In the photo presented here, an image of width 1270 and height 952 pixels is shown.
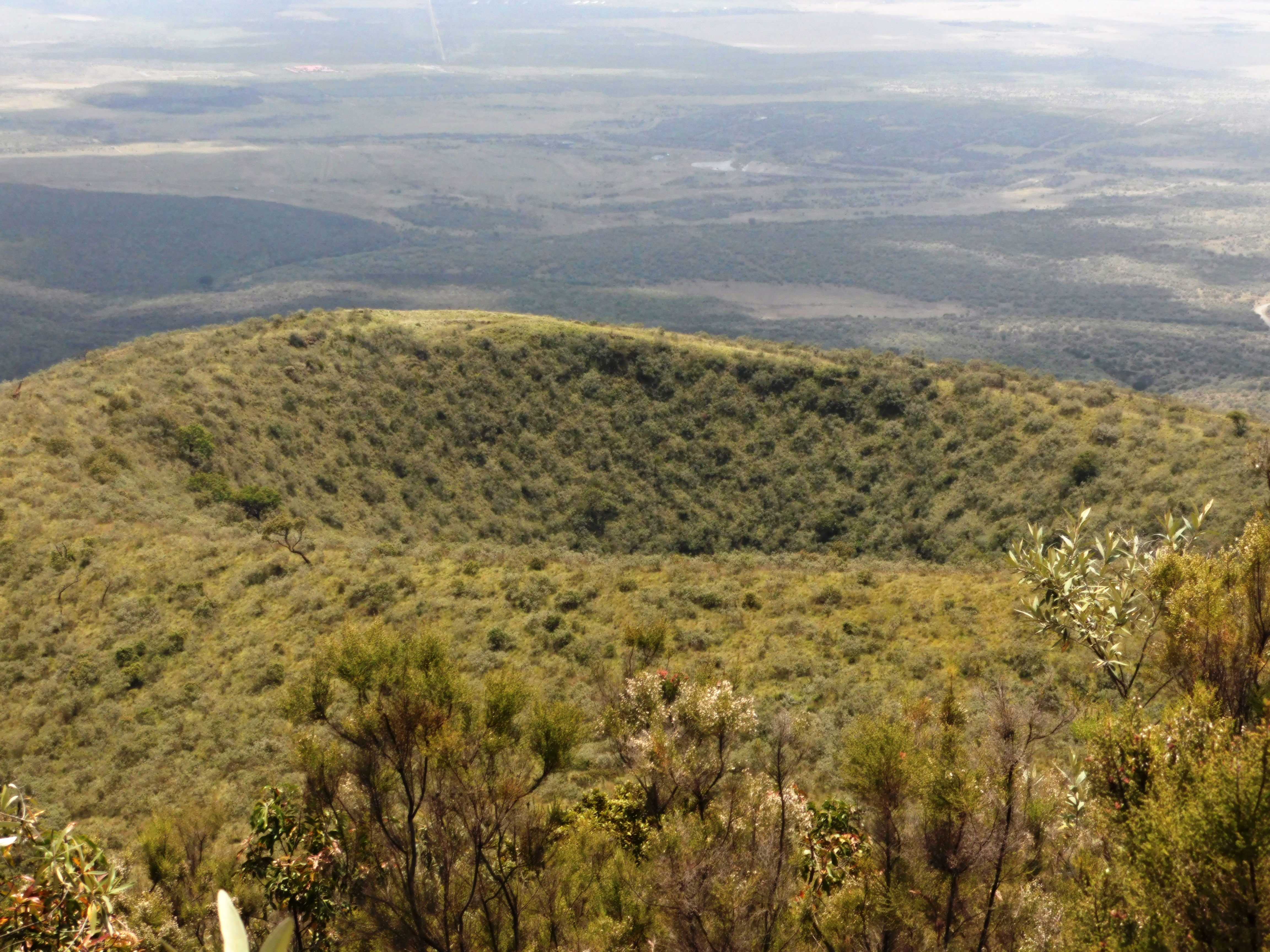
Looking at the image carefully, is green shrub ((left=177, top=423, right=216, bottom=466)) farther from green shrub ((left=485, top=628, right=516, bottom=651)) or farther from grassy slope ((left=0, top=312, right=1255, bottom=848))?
green shrub ((left=485, top=628, right=516, bottom=651))

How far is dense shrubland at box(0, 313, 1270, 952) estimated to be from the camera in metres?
9.38

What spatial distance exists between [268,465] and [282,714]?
22.4 m

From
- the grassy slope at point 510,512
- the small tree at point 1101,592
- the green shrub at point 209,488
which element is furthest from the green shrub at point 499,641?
the green shrub at point 209,488

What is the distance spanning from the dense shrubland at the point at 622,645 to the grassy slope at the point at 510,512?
0.58 ft

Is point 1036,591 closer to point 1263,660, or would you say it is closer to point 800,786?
point 1263,660

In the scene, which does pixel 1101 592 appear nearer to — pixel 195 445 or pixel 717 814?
pixel 717 814

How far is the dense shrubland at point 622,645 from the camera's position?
938 centimetres

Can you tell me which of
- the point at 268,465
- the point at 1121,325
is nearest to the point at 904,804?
the point at 268,465

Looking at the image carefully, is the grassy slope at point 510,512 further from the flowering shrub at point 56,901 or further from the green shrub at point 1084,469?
the flowering shrub at point 56,901

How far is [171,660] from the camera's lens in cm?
2345

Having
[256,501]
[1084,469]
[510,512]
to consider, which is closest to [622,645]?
[256,501]

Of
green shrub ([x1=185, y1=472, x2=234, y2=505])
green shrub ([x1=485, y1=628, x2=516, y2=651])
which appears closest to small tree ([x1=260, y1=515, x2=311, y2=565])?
green shrub ([x1=185, y1=472, x2=234, y2=505])

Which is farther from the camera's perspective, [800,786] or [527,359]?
[527,359]

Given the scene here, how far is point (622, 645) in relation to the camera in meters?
23.8
